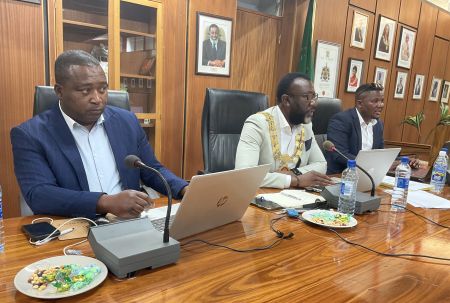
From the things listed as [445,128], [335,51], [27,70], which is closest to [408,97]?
[445,128]

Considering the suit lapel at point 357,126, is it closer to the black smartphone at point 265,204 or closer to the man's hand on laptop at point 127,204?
the black smartphone at point 265,204

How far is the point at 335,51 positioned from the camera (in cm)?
443

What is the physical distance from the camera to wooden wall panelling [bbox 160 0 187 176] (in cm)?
308

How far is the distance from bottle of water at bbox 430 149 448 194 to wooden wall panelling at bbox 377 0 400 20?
369cm

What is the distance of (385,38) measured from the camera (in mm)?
5102

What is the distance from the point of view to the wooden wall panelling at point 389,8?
4.87m

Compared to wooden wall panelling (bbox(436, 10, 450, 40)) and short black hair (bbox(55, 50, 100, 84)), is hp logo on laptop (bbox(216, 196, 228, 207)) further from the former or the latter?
wooden wall panelling (bbox(436, 10, 450, 40))

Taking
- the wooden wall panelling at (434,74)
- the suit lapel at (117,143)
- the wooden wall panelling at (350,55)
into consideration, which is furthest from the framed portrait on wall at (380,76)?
the suit lapel at (117,143)

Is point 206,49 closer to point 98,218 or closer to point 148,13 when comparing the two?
point 148,13

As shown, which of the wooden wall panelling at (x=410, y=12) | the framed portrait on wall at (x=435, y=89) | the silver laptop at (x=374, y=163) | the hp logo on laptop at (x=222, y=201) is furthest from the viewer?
the framed portrait on wall at (x=435, y=89)

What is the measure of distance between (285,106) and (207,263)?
138 cm

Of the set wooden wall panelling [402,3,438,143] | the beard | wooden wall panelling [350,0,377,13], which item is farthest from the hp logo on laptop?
wooden wall panelling [402,3,438,143]

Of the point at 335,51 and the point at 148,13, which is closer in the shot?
the point at 148,13

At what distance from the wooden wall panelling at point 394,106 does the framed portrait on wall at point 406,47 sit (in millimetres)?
68
